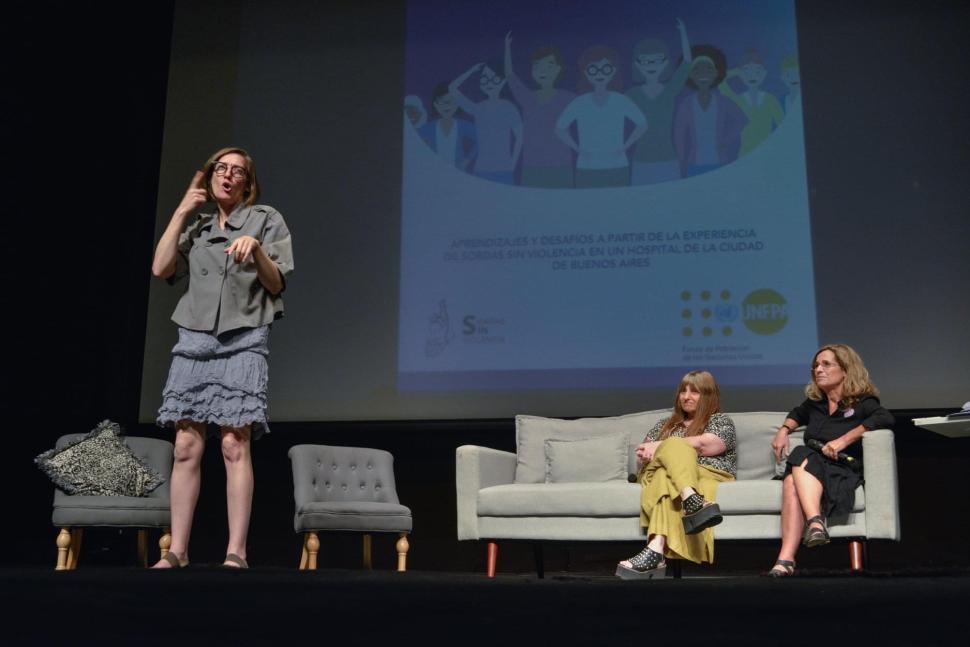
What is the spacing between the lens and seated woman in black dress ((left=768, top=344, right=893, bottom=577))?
3232 millimetres

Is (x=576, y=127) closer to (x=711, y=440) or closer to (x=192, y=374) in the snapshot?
(x=711, y=440)

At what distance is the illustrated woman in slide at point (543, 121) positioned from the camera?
4.90 m

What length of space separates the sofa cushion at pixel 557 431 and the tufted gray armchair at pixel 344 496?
0.55 m

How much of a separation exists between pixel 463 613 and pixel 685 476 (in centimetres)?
189

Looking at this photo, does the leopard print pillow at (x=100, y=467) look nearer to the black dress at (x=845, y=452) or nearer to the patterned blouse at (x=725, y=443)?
the patterned blouse at (x=725, y=443)

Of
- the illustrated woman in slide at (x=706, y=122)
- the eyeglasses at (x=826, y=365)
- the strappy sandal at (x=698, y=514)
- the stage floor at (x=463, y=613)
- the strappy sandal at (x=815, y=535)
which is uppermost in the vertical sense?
the illustrated woman in slide at (x=706, y=122)

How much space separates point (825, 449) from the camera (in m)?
3.30

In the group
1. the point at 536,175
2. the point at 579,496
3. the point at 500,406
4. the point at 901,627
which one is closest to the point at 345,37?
the point at 536,175

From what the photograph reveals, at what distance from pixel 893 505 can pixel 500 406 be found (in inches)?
76.9

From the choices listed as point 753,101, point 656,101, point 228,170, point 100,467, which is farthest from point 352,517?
point 753,101

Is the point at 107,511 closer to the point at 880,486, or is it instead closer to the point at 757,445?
the point at 757,445

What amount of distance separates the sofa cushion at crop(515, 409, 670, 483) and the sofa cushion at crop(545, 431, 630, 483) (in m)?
0.04

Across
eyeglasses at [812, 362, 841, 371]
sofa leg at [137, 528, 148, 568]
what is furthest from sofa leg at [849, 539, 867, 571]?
sofa leg at [137, 528, 148, 568]

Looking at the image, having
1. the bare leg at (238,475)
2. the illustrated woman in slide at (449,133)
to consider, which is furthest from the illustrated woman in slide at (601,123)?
the bare leg at (238,475)
